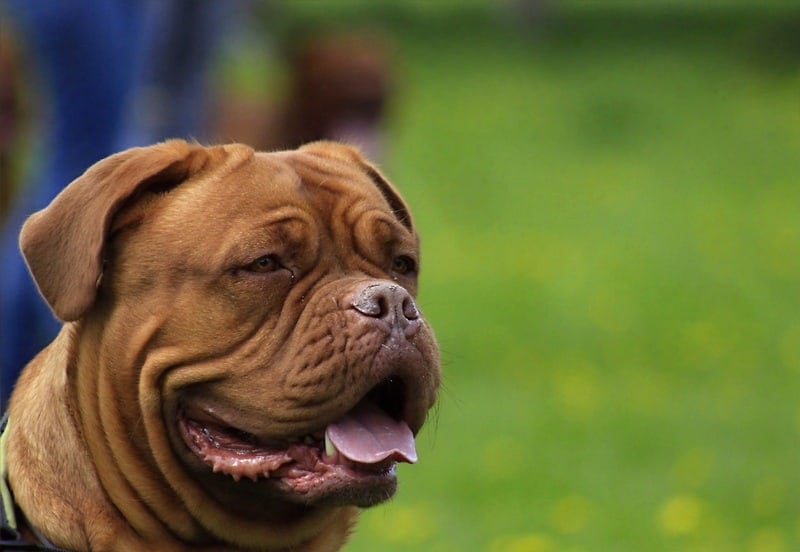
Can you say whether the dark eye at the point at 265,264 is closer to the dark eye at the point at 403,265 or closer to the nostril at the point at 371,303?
the nostril at the point at 371,303

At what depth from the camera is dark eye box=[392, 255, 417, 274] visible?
3.95 metres

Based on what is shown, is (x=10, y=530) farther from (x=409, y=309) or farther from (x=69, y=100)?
(x=69, y=100)

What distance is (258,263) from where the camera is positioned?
143 inches

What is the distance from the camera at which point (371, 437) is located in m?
3.61

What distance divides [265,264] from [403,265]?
17.8 inches

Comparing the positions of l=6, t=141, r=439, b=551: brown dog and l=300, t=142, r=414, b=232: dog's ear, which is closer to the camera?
l=6, t=141, r=439, b=551: brown dog

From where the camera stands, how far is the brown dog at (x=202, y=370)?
11.5 feet

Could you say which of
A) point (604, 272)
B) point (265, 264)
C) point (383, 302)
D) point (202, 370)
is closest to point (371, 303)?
point (383, 302)

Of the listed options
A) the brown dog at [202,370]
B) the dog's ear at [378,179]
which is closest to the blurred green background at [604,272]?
the dog's ear at [378,179]

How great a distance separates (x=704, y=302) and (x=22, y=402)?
25.3 feet

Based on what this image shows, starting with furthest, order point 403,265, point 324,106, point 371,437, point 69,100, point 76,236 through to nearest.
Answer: point 324,106
point 69,100
point 403,265
point 371,437
point 76,236

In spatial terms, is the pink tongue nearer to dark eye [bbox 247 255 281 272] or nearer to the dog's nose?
the dog's nose

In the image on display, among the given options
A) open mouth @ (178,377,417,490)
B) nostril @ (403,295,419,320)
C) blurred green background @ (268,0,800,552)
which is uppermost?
nostril @ (403,295,419,320)

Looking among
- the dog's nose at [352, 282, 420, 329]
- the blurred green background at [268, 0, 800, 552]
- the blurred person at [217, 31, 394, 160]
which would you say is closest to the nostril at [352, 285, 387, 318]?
the dog's nose at [352, 282, 420, 329]
